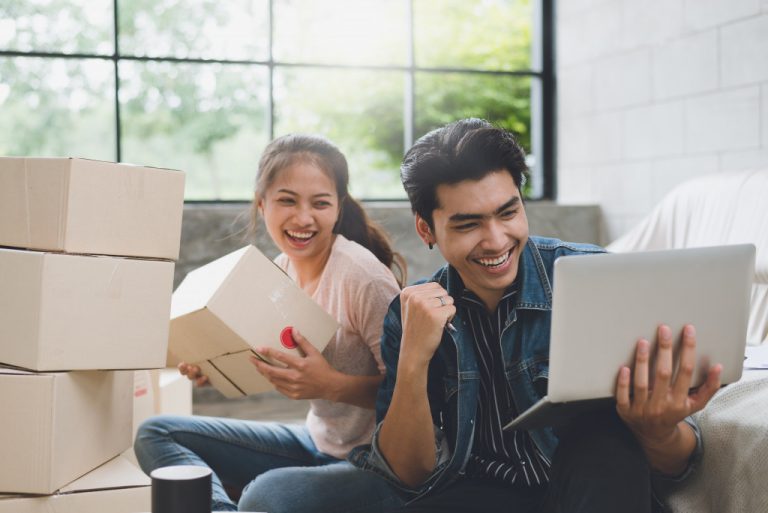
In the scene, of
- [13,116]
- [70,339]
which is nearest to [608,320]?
[70,339]

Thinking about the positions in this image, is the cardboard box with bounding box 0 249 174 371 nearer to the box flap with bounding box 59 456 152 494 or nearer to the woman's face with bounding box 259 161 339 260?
the box flap with bounding box 59 456 152 494

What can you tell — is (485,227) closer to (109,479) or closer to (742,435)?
(742,435)

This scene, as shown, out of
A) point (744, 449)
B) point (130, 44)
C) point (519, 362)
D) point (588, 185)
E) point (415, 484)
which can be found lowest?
point (415, 484)

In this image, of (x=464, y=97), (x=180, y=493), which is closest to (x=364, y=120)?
(x=464, y=97)

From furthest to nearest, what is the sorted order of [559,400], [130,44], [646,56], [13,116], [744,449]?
[13,116] → [130,44] → [646,56] → [744,449] → [559,400]

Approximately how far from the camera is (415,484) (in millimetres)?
1523

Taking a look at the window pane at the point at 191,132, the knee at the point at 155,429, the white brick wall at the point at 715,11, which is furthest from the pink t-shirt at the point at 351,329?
the window pane at the point at 191,132

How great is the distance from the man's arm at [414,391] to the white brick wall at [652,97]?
197cm

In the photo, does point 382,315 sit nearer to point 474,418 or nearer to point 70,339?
point 474,418

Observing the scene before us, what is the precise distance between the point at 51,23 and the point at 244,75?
86cm

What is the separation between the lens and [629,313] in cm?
116

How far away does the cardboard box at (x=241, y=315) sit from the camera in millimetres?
1628

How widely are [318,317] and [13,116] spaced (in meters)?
4.47

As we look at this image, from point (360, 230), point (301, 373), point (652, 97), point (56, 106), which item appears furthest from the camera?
point (56, 106)
